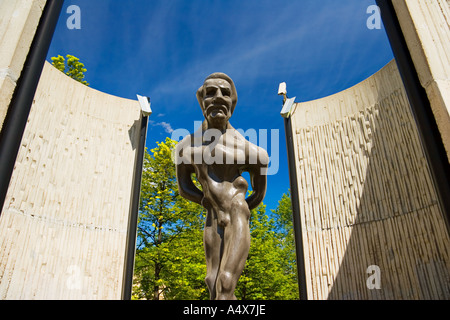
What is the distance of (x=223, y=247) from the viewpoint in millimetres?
2721

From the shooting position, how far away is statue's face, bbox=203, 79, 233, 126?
3201 mm

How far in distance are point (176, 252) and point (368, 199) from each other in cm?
725

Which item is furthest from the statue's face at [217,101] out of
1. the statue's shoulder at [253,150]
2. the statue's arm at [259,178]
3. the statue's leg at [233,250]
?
the statue's leg at [233,250]

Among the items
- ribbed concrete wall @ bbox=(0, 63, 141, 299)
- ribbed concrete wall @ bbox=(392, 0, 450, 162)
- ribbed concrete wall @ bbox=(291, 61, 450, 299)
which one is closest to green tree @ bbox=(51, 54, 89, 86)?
ribbed concrete wall @ bbox=(0, 63, 141, 299)

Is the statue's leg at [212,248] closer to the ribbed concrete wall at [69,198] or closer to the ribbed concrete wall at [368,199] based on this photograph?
the ribbed concrete wall at [368,199]

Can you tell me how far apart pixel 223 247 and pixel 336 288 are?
6.57 metres

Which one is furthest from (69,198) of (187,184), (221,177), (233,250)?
(233,250)

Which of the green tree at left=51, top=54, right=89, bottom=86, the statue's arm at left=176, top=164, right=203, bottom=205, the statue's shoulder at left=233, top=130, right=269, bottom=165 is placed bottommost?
the statue's arm at left=176, top=164, right=203, bottom=205

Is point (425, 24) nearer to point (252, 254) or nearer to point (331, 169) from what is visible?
point (331, 169)

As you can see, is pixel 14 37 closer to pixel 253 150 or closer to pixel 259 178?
pixel 253 150

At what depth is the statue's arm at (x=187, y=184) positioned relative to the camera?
3.24 metres

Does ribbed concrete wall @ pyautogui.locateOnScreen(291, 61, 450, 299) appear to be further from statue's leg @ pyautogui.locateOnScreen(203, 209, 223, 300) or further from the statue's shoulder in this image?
statue's leg @ pyautogui.locateOnScreen(203, 209, 223, 300)

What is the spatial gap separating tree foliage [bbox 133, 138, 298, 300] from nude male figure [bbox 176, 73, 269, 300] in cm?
818

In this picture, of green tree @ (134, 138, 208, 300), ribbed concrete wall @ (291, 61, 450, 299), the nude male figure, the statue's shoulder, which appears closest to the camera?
the nude male figure
